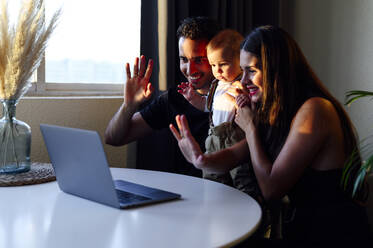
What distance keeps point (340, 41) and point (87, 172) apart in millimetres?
2213

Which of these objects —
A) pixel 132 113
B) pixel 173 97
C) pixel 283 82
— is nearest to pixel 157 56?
pixel 173 97

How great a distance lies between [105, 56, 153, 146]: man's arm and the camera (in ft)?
6.75

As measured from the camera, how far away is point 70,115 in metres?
2.25

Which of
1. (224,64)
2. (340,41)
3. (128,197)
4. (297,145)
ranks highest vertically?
(340,41)

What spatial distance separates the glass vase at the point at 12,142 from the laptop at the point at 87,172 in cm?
31

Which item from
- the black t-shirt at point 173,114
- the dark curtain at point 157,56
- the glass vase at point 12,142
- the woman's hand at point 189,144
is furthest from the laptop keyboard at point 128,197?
the dark curtain at point 157,56

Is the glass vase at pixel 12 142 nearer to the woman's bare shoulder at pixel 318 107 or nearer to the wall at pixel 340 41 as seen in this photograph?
the woman's bare shoulder at pixel 318 107

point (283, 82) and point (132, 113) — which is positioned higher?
point (283, 82)

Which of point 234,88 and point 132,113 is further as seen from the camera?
point 132,113

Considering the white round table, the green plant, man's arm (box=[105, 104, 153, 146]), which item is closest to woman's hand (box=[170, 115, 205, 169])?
the white round table

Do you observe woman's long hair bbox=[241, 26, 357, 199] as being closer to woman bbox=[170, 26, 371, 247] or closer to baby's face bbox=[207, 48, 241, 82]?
woman bbox=[170, 26, 371, 247]

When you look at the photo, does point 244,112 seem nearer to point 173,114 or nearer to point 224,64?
point 224,64

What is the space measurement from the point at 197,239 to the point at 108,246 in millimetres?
183

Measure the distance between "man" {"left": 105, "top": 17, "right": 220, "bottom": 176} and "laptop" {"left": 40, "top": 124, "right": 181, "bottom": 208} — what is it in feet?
2.49
